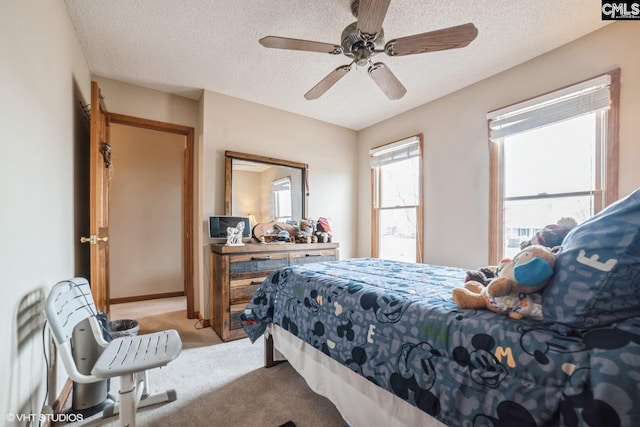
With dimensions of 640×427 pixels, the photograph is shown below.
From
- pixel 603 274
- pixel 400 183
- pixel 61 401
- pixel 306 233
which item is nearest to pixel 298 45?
pixel 603 274

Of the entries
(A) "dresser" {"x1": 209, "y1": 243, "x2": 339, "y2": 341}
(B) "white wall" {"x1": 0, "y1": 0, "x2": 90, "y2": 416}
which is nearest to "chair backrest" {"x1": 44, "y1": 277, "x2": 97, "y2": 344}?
(B) "white wall" {"x1": 0, "y1": 0, "x2": 90, "y2": 416}

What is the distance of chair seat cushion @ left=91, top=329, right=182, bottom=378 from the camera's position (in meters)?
1.25

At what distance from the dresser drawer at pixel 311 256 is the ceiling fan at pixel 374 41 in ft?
6.36

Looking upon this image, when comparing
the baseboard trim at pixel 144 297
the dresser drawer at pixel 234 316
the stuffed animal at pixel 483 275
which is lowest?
the baseboard trim at pixel 144 297

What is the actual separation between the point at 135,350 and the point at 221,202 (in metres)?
1.95

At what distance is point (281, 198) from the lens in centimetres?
360

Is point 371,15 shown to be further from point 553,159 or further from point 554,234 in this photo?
point 553,159

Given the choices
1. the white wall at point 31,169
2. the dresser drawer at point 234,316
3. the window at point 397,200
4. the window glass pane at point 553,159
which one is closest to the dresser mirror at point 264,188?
the dresser drawer at point 234,316

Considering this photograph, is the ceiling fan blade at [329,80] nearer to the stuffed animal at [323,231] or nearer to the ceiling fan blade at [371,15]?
the ceiling fan blade at [371,15]

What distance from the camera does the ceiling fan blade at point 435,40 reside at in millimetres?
1580

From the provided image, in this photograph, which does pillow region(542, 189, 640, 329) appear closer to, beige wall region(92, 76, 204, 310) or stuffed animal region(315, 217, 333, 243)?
stuffed animal region(315, 217, 333, 243)

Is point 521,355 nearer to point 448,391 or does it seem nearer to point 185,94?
point 448,391

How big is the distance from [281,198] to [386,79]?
202 cm

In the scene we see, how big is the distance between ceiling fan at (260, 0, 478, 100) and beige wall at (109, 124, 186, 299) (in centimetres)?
329
